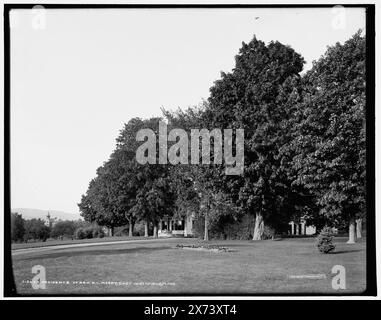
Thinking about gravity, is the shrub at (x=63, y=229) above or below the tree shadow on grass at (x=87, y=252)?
above

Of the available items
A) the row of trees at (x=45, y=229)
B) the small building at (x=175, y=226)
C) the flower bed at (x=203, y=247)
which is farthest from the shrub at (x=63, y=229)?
the flower bed at (x=203, y=247)

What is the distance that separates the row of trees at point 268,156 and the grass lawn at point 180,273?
2.05 metres

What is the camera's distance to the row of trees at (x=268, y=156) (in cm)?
1644

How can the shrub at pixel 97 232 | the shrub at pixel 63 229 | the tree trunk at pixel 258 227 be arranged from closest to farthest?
the shrub at pixel 63 229 → the shrub at pixel 97 232 → the tree trunk at pixel 258 227

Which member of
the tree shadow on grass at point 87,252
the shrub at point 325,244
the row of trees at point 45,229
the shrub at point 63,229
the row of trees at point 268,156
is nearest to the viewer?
the row of trees at point 45,229

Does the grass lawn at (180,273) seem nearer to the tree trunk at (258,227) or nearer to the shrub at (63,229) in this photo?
the shrub at (63,229)

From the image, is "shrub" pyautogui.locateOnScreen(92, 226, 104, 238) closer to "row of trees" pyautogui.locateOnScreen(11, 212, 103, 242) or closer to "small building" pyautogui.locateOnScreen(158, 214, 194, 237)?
"row of trees" pyautogui.locateOnScreen(11, 212, 103, 242)

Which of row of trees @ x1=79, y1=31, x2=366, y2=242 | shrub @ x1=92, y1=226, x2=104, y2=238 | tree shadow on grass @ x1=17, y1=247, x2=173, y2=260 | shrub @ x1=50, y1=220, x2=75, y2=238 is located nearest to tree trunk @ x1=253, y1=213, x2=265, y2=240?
row of trees @ x1=79, y1=31, x2=366, y2=242

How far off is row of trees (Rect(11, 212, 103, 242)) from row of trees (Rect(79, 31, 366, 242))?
520 mm

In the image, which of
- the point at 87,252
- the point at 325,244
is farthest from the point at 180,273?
the point at 325,244

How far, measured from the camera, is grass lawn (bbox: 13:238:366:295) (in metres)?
13.2

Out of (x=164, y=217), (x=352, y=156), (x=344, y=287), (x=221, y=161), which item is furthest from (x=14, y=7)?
(x=352, y=156)
